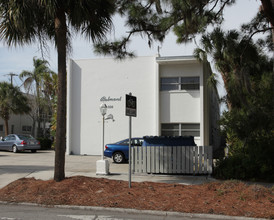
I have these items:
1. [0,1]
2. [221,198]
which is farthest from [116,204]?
[0,1]

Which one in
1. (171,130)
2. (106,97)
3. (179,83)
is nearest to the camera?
(171,130)

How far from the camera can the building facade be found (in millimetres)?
20406

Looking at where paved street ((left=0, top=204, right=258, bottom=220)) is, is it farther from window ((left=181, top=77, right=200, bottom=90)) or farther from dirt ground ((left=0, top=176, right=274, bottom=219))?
window ((left=181, top=77, right=200, bottom=90))

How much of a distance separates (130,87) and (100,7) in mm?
12184

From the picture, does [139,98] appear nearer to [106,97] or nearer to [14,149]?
[106,97]

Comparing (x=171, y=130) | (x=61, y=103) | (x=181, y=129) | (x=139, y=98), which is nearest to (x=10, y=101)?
(x=139, y=98)

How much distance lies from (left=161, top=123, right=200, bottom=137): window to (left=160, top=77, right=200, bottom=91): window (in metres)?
2.37

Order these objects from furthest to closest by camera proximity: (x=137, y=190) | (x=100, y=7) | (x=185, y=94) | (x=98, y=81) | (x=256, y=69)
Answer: (x=98, y=81), (x=185, y=94), (x=256, y=69), (x=100, y=7), (x=137, y=190)

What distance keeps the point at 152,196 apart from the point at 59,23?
5346mm

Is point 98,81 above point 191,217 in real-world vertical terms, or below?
above

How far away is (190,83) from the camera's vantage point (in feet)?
67.9

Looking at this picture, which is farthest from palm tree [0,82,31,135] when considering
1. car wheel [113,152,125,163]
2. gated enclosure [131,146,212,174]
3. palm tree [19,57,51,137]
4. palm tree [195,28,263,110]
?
palm tree [195,28,263,110]

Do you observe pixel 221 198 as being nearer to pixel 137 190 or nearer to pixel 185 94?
pixel 137 190

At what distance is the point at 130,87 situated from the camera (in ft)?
70.2
